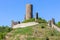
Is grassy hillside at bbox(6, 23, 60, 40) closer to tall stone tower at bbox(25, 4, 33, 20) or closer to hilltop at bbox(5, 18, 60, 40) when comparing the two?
hilltop at bbox(5, 18, 60, 40)

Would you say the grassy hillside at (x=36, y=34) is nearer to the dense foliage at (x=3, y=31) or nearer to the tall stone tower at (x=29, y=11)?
the dense foliage at (x=3, y=31)

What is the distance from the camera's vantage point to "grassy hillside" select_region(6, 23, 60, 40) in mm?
29547

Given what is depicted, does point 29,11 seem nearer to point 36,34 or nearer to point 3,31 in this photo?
point 3,31

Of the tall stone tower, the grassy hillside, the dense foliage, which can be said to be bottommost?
the dense foliage

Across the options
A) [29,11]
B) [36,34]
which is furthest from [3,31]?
[29,11]

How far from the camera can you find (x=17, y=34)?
31.6 meters

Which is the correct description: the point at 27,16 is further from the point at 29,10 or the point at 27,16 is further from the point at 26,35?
the point at 26,35

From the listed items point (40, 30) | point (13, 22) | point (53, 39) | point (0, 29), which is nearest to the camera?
point (53, 39)

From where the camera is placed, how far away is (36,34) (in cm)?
3045

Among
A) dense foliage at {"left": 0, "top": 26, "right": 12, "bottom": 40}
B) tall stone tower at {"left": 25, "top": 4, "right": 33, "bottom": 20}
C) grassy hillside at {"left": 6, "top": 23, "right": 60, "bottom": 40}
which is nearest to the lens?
grassy hillside at {"left": 6, "top": 23, "right": 60, "bottom": 40}

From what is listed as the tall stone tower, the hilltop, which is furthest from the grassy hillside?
the tall stone tower

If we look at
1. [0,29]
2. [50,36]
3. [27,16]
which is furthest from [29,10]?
[50,36]

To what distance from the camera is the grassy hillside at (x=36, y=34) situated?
29547mm

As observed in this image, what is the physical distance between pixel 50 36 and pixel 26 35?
272 centimetres
